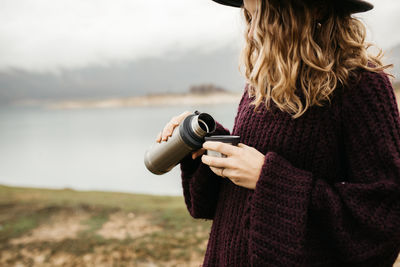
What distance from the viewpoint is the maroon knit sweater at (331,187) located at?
1.12 metres

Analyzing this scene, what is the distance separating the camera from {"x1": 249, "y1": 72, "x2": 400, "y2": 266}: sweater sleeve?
43.9 inches

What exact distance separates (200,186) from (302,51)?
757mm

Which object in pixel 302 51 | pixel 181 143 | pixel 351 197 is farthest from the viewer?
pixel 181 143

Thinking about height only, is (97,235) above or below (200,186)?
below

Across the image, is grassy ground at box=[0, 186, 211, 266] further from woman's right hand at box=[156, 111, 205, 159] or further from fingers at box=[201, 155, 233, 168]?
fingers at box=[201, 155, 233, 168]

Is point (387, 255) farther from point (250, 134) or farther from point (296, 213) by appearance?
point (250, 134)

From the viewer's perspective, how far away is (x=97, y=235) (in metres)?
4.97

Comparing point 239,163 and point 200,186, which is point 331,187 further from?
point 200,186

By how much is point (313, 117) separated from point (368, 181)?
301 millimetres

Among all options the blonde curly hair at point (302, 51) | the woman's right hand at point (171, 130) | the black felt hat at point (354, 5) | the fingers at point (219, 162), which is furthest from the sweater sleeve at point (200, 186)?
the black felt hat at point (354, 5)

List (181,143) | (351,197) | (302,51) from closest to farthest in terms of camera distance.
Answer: (351,197), (302,51), (181,143)

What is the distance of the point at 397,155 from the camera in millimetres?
1108

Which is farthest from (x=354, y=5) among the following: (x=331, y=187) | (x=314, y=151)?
(x=331, y=187)

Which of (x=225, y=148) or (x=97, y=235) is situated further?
(x=97, y=235)
